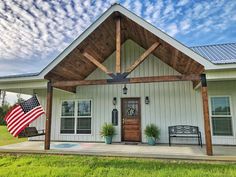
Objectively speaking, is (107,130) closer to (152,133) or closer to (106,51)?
(152,133)

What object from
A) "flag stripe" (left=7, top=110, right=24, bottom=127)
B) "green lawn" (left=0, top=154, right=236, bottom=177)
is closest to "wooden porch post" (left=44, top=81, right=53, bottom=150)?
"green lawn" (left=0, top=154, right=236, bottom=177)

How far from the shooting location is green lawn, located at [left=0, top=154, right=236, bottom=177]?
4.08 meters

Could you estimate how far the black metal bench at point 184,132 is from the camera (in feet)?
23.2

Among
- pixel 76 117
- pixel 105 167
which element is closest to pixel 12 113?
pixel 76 117

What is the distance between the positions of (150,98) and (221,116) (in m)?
2.91

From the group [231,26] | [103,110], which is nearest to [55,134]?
[103,110]

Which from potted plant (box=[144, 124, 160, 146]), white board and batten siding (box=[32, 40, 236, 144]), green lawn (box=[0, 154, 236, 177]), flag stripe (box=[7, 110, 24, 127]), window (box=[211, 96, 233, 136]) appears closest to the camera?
green lawn (box=[0, 154, 236, 177])

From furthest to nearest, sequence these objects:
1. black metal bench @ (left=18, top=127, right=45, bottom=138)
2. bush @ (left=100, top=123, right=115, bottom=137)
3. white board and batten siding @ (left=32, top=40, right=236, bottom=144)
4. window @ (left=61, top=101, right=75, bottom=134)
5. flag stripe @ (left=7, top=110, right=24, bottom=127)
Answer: window @ (left=61, top=101, right=75, bottom=134), bush @ (left=100, top=123, right=115, bottom=137), white board and batten siding @ (left=32, top=40, right=236, bottom=144), black metal bench @ (left=18, top=127, right=45, bottom=138), flag stripe @ (left=7, top=110, right=24, bottom=127)

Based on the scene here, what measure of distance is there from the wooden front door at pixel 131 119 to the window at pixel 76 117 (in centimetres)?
167

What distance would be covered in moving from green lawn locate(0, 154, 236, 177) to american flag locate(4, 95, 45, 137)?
3.25 ft

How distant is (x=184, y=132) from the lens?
7.21m

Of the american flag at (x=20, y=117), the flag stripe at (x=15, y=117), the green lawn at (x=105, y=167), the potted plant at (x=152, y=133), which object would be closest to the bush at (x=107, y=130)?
the potted plant at (x=152, y=133)

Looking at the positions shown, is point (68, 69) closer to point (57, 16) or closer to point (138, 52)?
point (57, 16)

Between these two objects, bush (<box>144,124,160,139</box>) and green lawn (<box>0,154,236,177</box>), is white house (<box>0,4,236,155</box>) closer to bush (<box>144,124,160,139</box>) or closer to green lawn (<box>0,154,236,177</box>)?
bush (<box>144,124,160,139</box>)
